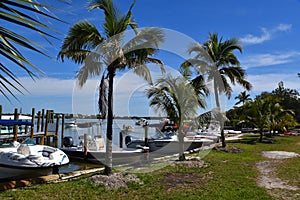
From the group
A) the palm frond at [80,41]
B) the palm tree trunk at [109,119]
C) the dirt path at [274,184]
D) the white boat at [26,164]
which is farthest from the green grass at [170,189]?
the palm frond at [80,41]

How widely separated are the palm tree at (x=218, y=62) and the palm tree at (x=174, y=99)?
14.9ft

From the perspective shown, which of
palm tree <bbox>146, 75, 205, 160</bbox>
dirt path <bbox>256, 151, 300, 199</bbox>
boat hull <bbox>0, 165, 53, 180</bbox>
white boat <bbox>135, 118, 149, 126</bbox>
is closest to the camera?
dirt path <bbox>256, 151, 300, 199</bbox>

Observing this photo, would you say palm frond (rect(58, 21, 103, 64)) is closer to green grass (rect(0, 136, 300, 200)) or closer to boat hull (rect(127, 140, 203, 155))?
green grass (rect(0, 136, 300, 200))

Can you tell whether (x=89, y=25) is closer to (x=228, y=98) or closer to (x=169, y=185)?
(x=169, y=185)

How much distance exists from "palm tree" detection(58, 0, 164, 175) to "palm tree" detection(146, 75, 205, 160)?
3232 mm

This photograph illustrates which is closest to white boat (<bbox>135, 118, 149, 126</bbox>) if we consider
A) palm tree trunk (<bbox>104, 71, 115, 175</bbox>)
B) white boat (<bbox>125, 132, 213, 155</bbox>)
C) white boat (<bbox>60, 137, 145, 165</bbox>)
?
white boat (<bbox>125, 132, 213, 155</bbox>)

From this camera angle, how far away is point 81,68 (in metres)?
9.04

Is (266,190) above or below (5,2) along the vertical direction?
below

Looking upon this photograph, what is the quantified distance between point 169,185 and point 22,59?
278 inches

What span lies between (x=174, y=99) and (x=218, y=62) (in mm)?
6412

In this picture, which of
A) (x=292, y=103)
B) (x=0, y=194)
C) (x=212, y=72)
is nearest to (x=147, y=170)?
(x=0, y=194)

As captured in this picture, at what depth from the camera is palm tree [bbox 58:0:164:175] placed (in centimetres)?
855

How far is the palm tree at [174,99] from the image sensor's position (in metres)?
12.5

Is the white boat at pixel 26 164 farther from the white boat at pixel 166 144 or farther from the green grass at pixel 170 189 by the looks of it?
the white boat at pixel 166 144
